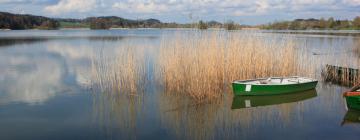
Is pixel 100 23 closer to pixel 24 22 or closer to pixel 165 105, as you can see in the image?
pixel 24 22

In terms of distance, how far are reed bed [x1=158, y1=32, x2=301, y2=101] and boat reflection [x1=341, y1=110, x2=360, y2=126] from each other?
9.12 feet

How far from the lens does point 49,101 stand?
8.06m

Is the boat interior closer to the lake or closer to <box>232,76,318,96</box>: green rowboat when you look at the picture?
<box>232,76,318,96</box>: green rowboat

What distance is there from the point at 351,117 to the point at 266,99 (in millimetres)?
2114

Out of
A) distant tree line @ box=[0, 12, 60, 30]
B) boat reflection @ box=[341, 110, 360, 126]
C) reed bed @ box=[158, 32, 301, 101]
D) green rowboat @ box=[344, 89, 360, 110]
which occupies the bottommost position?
boat reflection @ box=[341, 110, 360, 126]

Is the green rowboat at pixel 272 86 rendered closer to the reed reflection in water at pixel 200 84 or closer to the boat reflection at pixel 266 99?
the boat reflection at pixel 266 99

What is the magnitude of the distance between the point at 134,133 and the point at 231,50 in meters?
4.22

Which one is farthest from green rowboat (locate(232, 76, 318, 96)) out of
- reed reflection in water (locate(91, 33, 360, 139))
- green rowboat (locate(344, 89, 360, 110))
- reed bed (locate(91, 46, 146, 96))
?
reed bed (locate(91, 46, 146, 96))

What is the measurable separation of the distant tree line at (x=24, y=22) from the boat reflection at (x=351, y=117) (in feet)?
228

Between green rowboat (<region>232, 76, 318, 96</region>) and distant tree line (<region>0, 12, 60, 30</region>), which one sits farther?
distant tree line (<region>0, 12, 60, 30</region>)

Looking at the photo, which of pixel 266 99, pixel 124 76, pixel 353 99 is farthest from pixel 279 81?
pixel 124 76

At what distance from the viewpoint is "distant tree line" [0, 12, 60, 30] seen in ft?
220

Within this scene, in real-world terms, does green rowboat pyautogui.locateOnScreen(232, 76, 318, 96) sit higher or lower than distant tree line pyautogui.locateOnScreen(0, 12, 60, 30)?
lower

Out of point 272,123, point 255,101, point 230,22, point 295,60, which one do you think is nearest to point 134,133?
point 272,123
